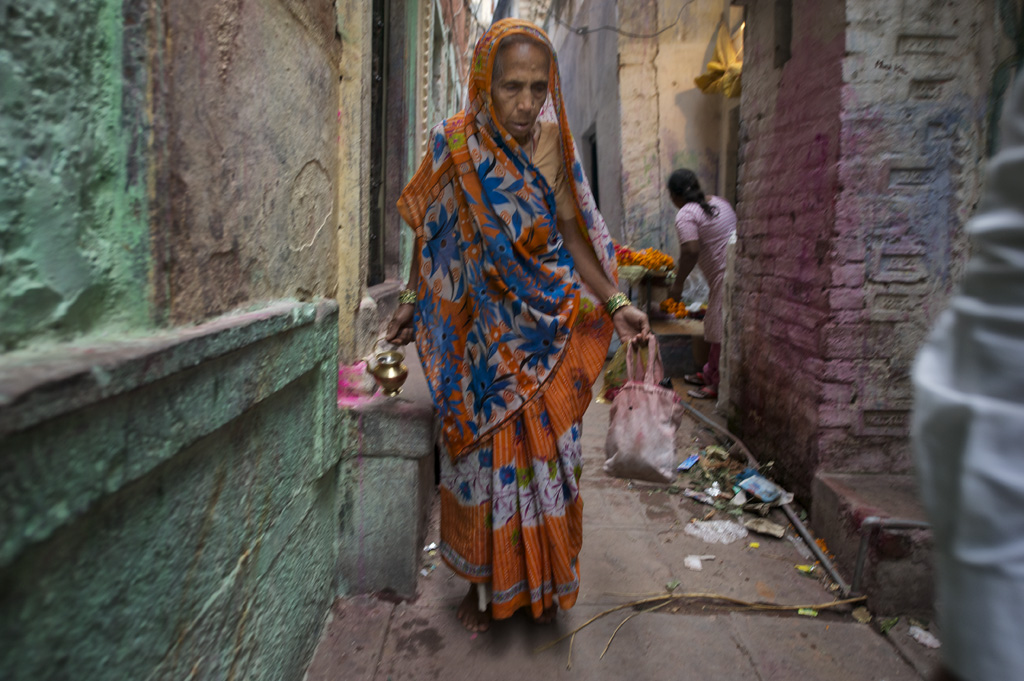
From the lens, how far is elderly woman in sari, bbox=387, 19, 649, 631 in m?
2.13

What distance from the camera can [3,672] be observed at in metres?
0.72

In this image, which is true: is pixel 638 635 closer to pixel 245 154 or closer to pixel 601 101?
pixel 245 154

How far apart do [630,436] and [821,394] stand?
1232 mm

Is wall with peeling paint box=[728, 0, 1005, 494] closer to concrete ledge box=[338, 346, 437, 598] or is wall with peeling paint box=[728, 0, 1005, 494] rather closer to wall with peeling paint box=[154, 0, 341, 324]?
concrete ledge box=[338, 346, 437, 598]

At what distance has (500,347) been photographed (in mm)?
2158

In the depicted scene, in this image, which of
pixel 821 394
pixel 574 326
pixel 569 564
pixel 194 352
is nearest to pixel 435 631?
pixel 569 564

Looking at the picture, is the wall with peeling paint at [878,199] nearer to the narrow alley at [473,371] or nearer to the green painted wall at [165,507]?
the narrow alley at [473,371]

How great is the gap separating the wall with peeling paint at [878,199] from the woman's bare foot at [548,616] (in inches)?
59.0

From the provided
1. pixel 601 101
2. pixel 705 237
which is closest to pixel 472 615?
pixel 705 237

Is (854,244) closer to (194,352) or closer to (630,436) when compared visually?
(630,436)

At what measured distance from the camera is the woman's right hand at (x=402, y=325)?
91.1 inches

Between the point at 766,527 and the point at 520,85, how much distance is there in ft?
7.58

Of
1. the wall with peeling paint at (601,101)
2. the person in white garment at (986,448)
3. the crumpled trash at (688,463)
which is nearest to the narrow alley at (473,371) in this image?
the person in white garment at (986,448)

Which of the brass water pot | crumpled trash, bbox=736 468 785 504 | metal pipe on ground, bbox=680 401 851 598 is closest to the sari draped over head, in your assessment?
the brass water pot
